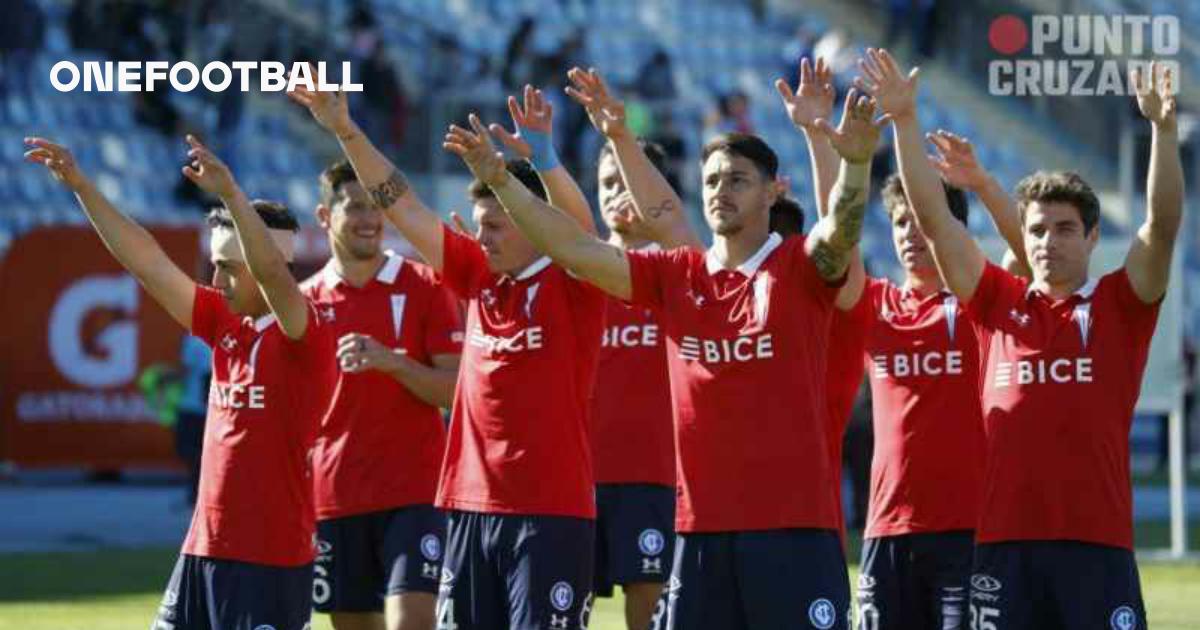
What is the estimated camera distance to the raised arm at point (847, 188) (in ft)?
25.7

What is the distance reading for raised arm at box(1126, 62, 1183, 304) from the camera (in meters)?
8.27

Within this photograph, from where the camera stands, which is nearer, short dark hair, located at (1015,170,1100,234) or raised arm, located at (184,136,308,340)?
short dark hair, located at (1015,170,1100,234)

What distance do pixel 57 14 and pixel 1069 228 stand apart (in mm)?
23010

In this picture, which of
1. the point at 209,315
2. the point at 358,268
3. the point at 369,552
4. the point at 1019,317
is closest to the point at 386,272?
the point at 358,268

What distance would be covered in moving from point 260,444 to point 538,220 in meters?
1.52

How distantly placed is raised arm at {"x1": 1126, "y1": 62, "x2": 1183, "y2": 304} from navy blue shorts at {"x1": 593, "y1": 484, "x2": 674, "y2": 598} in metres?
3.25

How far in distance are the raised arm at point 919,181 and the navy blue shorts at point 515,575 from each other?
1.74 metres

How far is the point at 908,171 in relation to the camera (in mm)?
8508

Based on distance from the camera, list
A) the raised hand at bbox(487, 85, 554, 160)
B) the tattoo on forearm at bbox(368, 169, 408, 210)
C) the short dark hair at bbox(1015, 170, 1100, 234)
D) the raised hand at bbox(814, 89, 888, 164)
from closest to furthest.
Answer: the raised hand at bbox(814, 89, 888, 164) < the short dark hair at bbox(1015, 170, 1100, 234) < the raised hand at bbox(487, 85, 554, 160) < the tattoo on forearm at bbox(368, 169, 408, 210)

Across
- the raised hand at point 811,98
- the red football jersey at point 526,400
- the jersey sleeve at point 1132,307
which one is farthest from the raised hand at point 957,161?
the red football jersey at point 526,400

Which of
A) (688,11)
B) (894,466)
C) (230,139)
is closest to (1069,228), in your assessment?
(894,466)

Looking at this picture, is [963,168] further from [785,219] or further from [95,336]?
[95,336]

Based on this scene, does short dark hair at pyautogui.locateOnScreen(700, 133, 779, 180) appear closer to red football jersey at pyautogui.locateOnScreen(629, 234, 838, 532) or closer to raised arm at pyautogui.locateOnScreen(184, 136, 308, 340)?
red football jersey at pyautogui.locateOnScreen(629, 234, 838, 532)

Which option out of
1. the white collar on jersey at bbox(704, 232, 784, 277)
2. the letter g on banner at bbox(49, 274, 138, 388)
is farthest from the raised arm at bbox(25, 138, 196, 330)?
the letter g on banner at bbox(49, 274, 138, 388)
